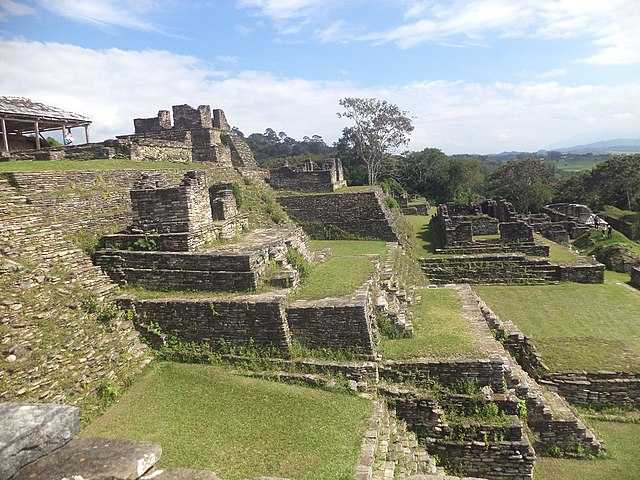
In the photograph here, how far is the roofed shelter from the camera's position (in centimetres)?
1859

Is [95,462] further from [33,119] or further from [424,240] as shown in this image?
[424,240]

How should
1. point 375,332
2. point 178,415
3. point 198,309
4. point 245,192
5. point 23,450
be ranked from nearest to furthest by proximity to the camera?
point 23,450 < point 178,415 < point 198,309 < point 375,332 < point 245,192

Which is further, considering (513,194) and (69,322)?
(513,194)

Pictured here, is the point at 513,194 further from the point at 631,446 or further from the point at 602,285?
the point at 631,446

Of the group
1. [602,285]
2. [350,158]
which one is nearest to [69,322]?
[602,285]

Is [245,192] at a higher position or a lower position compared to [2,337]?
higher

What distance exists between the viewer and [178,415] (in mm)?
7031

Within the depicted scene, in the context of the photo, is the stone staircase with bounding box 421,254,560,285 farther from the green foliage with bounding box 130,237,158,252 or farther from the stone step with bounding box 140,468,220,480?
the stone step with bounding box 140,468,220,480

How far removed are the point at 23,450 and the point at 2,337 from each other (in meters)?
4.54

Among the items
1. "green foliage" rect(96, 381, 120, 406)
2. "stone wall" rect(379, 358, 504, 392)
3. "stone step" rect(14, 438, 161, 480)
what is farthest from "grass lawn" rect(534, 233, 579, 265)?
"stone step" rect(14, 438, 161, 480)

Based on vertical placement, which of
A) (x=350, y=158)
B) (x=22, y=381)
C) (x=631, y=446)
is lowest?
(x=631, y=446)

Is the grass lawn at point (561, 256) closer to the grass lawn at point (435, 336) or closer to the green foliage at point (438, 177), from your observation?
the grass lawn at point (435, 336)

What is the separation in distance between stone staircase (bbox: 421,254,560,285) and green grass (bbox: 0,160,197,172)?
10929 millimetres

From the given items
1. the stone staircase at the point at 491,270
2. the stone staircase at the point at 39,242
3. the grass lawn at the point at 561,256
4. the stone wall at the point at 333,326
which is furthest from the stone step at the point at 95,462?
the grass lawn at the point at 561,256
